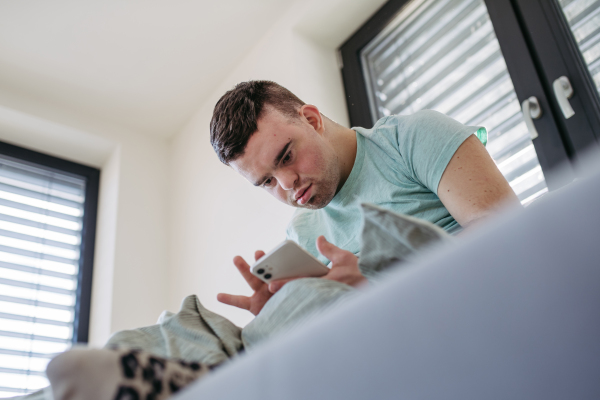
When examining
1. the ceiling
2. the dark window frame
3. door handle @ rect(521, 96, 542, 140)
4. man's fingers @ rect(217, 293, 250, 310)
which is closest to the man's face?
man's fingers @ rect(217, 293, 250, 310)

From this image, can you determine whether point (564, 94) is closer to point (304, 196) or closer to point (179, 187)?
point (304, 196)

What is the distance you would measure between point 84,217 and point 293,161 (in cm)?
198

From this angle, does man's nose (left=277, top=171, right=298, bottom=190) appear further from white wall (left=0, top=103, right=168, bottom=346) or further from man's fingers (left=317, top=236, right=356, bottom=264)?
white wall (left=0, top=103, right=168, bottom=346)

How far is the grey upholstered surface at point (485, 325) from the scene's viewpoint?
10.7 inches

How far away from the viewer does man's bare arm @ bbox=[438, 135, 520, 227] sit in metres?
0.98

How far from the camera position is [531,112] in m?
1.61

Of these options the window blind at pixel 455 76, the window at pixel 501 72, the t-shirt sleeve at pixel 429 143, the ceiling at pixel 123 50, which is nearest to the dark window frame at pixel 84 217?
the ceiling at pixel 123 50

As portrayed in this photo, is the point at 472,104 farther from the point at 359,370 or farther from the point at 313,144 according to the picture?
the point at 359,370

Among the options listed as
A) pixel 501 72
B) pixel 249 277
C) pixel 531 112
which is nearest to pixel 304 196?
pixel 249 277

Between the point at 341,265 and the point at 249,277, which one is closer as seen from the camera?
the point at 341,265

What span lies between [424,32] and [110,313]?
191 cm

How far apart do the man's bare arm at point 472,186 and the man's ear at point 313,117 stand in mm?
457

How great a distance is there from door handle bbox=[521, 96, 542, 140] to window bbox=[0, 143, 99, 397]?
2100 millimetres

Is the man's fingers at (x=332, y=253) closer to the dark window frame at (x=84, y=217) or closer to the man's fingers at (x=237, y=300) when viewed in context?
the man's fingers at (x=237, y=300)
